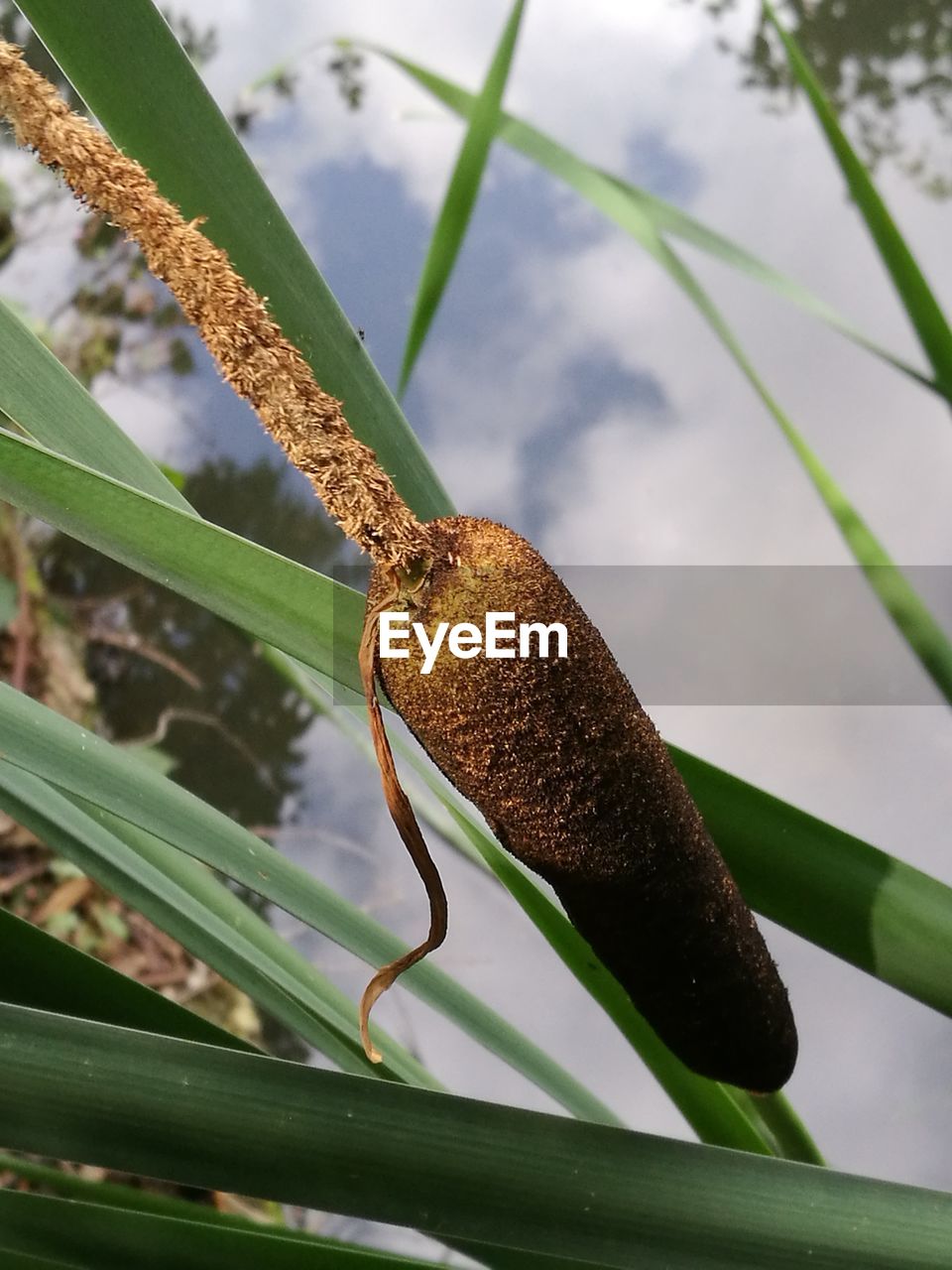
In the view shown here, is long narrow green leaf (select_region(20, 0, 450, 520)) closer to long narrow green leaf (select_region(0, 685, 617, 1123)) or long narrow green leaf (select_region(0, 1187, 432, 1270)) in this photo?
long narrow green leaf (select_region(0, 685, 617, 1123))

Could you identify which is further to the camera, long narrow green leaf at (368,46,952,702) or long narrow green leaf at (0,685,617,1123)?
long narrow green leaf at (368,46,952,702)

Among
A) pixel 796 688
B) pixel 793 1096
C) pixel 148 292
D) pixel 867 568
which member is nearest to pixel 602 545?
pixel 796 688

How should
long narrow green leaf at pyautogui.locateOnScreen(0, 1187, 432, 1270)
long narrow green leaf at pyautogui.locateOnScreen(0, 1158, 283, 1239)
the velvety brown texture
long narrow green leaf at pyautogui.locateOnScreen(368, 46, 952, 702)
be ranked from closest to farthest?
the velvety brown texture
long narrow green leaf at pyautogui.locateOnScreen(0, 1187, 432, 1270)
long narrow green leaf at pyautogui.locateOnScreen(0, 1158, 283, 1239)
long narrow green leaf at pyautogui.locateOnScreen(368, 46, 952, 702)

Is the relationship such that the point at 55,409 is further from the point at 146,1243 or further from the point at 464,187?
the point at 464,187

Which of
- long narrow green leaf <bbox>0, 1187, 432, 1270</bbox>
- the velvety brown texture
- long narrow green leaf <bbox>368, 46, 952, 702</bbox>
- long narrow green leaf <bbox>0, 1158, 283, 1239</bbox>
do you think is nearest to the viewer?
the velvety brown texture

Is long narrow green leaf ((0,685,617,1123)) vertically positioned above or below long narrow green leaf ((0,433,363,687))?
below

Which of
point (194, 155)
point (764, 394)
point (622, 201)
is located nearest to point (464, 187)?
point (622, 201)

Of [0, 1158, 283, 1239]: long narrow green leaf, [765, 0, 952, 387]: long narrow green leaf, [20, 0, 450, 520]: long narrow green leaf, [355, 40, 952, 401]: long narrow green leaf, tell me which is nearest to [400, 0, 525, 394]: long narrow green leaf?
[355, 40, 952, 401]: long narrow green leaf
